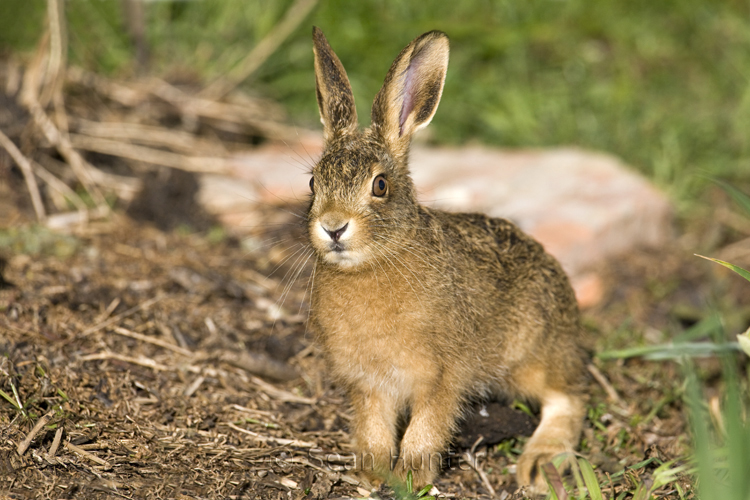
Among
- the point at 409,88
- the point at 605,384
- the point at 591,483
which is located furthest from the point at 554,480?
the point at 409,88

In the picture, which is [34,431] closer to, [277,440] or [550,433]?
[277,440]

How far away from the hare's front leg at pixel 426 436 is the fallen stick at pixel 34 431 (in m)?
1.53

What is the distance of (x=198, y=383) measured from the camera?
4.12m

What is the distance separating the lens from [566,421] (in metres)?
4.12

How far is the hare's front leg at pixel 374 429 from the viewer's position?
147 inches

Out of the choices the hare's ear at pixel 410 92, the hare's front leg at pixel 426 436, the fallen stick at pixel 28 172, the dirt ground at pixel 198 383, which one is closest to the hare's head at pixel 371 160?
the hare's ear at pixel 410 92

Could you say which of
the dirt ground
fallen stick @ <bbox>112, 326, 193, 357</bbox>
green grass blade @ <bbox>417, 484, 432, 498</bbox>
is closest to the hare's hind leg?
the dirt ground

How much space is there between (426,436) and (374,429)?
0.27 meters

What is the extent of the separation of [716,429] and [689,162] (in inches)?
151

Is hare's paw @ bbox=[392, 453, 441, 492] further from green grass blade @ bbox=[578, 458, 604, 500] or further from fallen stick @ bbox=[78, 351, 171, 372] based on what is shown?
fallen stick @ bbox=[78, 351, 171, 372]

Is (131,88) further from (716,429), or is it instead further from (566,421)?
(716,429)

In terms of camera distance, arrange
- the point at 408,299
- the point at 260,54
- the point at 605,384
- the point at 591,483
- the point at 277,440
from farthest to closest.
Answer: the point at 260,54 → the point at 605,384 → the point at 277,440 → the point at 408,299 → the point at 591,483

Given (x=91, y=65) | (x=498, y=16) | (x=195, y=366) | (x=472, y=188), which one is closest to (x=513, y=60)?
(x=498, y=16)

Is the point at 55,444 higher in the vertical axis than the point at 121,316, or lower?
higher
